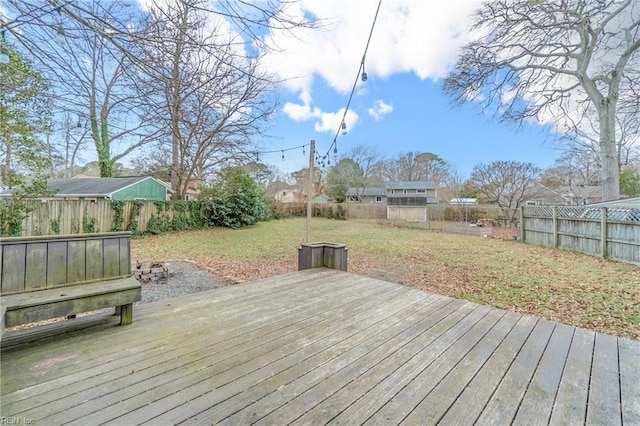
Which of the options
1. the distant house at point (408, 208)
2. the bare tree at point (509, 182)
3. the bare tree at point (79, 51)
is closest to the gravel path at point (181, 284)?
the bare tree at point (79, 51)

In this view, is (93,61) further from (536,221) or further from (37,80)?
(536,221)

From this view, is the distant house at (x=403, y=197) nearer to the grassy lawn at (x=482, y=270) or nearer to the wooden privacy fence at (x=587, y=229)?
the wooden privacy fence at (x=587, y=229)

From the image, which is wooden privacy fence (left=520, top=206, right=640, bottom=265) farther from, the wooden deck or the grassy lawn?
the wooden deck

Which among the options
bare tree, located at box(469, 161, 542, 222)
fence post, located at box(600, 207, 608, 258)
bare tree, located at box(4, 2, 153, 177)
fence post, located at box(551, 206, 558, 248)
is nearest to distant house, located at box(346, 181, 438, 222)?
bare tree, located at box(469, 161, 542, 222)

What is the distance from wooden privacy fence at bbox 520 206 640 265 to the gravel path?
29.5ft

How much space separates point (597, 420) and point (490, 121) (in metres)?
11.6

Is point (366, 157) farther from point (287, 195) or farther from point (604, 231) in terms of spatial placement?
point (604, 231)

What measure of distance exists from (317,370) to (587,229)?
938 cm

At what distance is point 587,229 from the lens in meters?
7.61

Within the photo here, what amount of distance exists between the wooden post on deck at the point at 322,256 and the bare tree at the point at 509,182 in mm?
14142

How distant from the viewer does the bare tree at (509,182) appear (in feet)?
47.9

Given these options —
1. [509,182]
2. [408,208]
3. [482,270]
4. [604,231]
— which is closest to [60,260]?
[482,270]

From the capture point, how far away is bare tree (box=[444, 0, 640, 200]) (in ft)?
27.3

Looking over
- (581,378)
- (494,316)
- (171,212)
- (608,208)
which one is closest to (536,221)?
(608,208)
